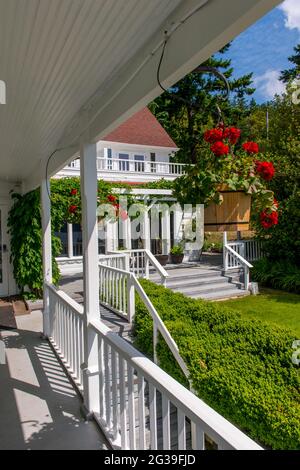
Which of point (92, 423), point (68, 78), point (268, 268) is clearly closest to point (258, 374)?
point (92, 423)

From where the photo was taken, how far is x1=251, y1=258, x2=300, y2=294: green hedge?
1048cm

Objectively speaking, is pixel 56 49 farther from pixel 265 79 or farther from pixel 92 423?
pixel 265 79

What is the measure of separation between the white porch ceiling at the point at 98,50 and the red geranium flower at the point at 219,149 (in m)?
0.46

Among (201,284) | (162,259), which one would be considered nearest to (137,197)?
(162,259)

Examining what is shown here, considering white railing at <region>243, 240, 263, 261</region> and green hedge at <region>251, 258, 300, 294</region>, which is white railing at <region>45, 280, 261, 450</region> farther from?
white railing at <region>243, 240, 263, 261</region>

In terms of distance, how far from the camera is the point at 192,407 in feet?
5.32

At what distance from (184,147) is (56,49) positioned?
78.5 ft

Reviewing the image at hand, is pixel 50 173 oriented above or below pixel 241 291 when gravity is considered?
above

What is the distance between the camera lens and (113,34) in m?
1.79

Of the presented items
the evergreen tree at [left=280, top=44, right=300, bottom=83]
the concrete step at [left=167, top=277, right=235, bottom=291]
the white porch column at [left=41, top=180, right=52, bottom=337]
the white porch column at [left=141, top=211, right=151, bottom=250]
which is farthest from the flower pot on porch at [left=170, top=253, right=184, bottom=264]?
the evergreen tree at [left=280, top=44, right=300, bottom=83]

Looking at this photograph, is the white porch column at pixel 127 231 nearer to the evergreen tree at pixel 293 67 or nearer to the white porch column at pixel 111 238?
the white porch column at pixel 111 238

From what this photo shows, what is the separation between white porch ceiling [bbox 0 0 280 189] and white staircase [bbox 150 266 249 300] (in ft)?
22.5

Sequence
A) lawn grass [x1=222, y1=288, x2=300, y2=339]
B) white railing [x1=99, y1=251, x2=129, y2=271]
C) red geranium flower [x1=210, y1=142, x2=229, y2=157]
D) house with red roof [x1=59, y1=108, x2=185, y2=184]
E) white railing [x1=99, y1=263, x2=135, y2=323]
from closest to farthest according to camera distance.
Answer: red geranium flower [x1=210, y1=142, x2=229, y2=157], white railing [x1=99, y1=263, x2=135, y2=323], lawn grass [x1=222, y1=288, x2=300, y2=339], white railing [x1=99, y1=251, x2=129, y2=271], house with red roof [x1=59, y1=108, x2=185, y2=184]

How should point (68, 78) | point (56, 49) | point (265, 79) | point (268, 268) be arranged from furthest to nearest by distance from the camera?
point (265, 79) < point (268, 268) < point (68, 78) < point (56, 49)
